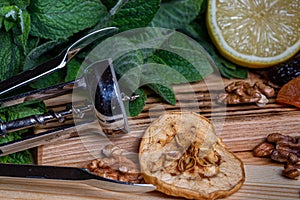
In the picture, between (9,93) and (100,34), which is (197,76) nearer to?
(100,34)

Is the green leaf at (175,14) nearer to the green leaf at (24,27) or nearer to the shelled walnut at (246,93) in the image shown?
the shelled walnut at (246,93)

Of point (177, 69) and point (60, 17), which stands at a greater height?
point (60, 17)

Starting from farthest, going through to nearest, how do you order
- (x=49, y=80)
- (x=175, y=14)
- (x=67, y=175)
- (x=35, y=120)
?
(x=175, y=14) < (x=49, y=80) < (x=35, y=120) < (x=67, y=175)

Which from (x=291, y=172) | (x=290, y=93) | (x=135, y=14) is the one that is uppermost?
(x=135, y=14)

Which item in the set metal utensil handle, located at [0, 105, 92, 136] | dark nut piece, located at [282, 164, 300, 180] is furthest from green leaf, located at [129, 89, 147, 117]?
dark nut piece, located at [282, 164, 300, 180]

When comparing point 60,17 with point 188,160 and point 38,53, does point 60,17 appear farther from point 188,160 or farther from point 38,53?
point 188,160

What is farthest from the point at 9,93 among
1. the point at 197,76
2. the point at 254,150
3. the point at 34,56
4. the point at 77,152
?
the point at 254,150

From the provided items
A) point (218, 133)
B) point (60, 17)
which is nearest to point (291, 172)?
point (218, 133)

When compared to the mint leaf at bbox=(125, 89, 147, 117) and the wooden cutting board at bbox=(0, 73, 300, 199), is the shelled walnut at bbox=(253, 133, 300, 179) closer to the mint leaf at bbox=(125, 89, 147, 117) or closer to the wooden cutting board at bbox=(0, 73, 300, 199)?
the wooden cutting board at bbox=(0, 73, 300, 199)
